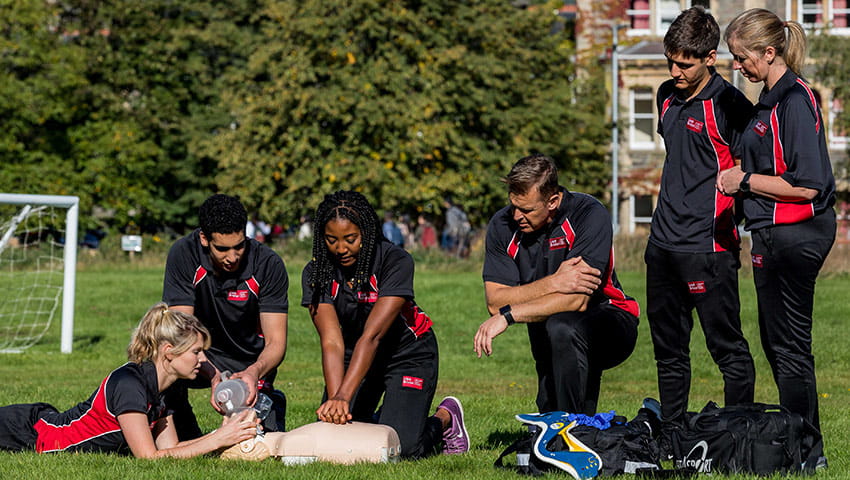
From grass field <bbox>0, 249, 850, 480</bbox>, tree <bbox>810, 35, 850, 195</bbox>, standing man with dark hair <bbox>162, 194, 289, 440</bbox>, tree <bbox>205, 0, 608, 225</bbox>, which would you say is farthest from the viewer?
tree <bbox>810, 35, 850, 195</bbox>

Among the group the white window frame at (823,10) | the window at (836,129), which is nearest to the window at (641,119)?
the white window frame at (823,10)

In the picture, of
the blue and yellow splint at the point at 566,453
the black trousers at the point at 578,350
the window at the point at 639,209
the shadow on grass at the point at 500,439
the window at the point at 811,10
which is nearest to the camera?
the blue and yellow splint at the point at 566,453

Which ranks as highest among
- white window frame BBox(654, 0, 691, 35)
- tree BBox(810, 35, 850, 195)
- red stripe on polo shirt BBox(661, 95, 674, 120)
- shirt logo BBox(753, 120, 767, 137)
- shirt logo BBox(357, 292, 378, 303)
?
white window frame BBox(654, 0, 691, 35)

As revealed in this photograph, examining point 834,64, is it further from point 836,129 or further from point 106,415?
point 106,415

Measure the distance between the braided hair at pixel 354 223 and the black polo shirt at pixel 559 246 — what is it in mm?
769

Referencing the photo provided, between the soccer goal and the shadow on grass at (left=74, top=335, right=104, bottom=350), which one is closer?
the soccer goal

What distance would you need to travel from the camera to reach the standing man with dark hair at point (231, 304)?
768cm

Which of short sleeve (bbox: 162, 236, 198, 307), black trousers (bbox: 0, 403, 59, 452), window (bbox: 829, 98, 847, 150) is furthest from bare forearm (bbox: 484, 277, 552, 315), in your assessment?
window (bbox: 829, 98, 847, 150)

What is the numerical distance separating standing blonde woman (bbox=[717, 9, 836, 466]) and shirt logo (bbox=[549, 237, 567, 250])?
118 centimetres

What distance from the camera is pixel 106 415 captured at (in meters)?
7.11

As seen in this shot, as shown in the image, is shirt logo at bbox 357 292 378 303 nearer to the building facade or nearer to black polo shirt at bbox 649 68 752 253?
black polo shirt at bbox 649 68 752 253

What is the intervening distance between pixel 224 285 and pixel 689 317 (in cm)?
302

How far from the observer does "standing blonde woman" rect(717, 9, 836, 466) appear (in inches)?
251

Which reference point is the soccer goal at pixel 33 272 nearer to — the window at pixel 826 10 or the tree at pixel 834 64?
the tree at pixel 834 64
